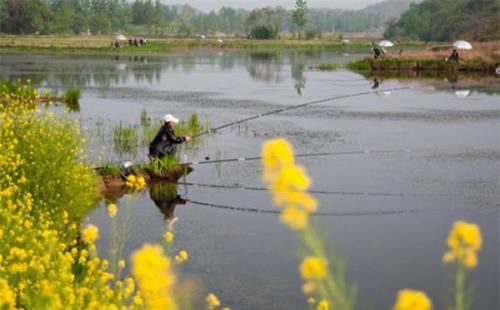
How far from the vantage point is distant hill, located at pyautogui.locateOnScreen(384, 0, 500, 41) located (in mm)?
69719

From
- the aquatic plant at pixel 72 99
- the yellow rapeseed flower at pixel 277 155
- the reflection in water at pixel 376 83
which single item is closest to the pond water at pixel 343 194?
the aquatic plant at pixel 72 99

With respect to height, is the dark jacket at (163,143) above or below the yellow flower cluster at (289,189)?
below

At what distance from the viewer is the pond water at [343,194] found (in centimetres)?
852

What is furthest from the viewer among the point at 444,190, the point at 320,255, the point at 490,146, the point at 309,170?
the point at 490,146

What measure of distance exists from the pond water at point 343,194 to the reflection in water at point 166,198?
69mm

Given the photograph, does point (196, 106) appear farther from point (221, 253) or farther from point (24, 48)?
point (24, 48)

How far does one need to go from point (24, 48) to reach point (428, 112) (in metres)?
47.8

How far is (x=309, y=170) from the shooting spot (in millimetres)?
13984

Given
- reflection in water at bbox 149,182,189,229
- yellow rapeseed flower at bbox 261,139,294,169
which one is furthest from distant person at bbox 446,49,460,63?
yellow rapeseed flower at bbox 261,139,294,169

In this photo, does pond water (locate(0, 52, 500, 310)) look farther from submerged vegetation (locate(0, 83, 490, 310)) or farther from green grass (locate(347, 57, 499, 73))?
green grass (locate(347, 57, 499, 73))

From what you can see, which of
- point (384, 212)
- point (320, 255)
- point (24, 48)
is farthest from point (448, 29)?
point (320, 255)

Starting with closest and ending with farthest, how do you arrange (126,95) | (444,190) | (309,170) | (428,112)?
(444,190)
(309,170)
(428,112)
(126,95)

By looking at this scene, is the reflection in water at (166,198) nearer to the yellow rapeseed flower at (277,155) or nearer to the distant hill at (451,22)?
the yellow rapeseed flower at (277,155)

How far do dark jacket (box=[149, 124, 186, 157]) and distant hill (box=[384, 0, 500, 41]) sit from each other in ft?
175
